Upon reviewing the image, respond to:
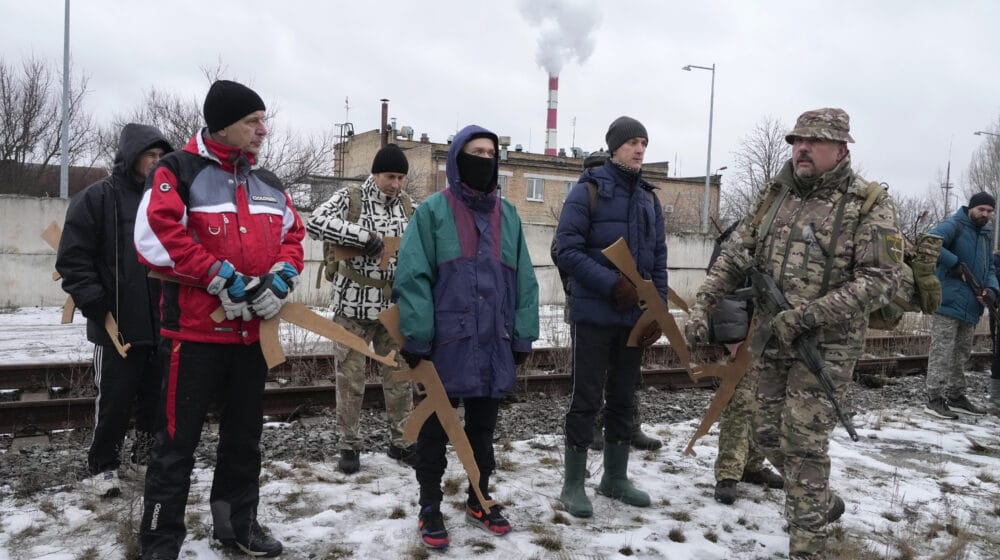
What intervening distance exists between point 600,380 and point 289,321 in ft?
6.01

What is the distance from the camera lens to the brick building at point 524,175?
43.9 meters

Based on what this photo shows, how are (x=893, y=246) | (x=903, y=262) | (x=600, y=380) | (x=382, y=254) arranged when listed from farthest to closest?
(x=382, y=254) < (x=600, y=380) < (x=903, y=262) < (x=893, y=246)

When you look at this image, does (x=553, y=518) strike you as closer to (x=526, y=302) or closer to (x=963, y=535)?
(x=526, y=302)

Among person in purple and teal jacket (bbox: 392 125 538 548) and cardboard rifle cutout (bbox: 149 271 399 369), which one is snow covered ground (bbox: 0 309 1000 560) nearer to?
person in purple and teal jacket (bbox: 392 125 538 548)

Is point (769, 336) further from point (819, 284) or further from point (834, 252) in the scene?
point (834, 252)

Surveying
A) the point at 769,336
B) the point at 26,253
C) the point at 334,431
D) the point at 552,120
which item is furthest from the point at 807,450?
the point at 552,120

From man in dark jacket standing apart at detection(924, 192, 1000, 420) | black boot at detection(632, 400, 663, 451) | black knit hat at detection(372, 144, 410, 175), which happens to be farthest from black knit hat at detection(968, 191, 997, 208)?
black knit hat at detection(372, 144, 410, 175)

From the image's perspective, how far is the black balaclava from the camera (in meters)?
3.67

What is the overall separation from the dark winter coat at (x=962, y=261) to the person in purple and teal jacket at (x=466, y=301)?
213 inches

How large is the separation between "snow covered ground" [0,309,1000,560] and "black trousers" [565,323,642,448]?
477 mm

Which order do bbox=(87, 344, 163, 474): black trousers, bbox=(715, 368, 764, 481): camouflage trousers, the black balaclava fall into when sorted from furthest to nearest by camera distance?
bbox=(715, 368, 764, 481): camouflage trousers, bbox=(87, 344, 163, 474): black trousers, the black balaclava

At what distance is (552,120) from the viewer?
52.8m

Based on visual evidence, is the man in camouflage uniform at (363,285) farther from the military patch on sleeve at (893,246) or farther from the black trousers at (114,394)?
the military patch on sleeve at (893,246)

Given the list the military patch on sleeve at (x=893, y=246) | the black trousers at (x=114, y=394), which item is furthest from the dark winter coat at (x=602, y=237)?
the black trousers at (x=114, y=394)
